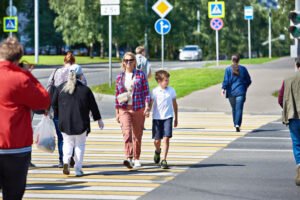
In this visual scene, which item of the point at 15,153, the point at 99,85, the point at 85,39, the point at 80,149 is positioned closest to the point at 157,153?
the point at 80,149

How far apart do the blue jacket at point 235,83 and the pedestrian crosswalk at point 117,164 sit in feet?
2.75

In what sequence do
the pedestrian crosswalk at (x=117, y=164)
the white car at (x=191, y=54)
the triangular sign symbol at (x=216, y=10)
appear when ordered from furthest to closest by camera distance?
the white car at (x=191, y=54), the triangular sign symbol at (x=216, y=10), the pedestrian crosswalk at (x=117, y=164)

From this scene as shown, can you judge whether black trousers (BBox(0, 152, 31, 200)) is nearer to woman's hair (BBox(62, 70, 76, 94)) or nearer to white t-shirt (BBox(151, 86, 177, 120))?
woman's hair (BBox(62, 70, 76, 94))

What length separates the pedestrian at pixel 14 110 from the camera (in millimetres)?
5262

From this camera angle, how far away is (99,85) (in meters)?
26.0

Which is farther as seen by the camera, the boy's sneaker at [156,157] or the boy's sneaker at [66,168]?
the boy's sneaker at [156,157]

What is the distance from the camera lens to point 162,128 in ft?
A: 32.8

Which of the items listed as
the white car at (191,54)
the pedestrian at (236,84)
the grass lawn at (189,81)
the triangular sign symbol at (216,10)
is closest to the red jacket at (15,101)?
the pedestrian at (236,84)

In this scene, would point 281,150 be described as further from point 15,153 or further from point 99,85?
point 99,85

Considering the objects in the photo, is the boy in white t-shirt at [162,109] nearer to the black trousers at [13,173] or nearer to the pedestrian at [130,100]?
the pedestrian at [130,100]

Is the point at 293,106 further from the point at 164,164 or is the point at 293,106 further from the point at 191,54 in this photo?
the point at 191,54

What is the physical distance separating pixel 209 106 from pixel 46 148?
41.1 ft

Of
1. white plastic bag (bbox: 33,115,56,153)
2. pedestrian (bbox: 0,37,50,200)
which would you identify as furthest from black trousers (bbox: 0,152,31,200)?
white plastic bag (bbox: 33,115,56,153)

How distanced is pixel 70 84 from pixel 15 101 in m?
3.70
